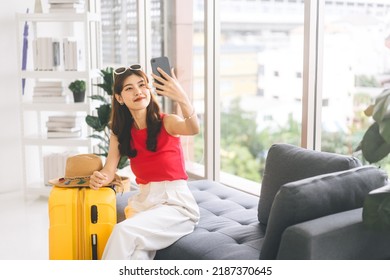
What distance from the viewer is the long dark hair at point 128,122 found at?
286 cm

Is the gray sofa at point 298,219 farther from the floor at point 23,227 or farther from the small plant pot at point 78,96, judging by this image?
the small plant pot at point 78,96

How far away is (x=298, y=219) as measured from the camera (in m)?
2.08

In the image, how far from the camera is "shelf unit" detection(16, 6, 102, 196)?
484cm

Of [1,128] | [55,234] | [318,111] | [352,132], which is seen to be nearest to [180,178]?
[55,234]

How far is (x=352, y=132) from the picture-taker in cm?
365

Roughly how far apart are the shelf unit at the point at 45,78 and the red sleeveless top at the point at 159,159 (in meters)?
2.08

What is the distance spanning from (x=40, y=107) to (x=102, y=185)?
2.39 meters

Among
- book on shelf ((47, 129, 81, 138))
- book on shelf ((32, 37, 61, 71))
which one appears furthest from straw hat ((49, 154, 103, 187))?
book on shelf ((32, 37, 61, 71))

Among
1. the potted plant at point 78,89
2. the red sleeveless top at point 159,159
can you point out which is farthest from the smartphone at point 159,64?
the potted plant at point 78,89

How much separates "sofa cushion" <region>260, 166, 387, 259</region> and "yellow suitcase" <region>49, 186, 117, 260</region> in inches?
34.7

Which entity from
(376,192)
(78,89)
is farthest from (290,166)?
(78,89)

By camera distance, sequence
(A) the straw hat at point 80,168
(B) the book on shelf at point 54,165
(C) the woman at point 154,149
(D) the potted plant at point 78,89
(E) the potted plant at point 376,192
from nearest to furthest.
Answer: (E) the potted plant at point 376,192, (C) the woman at point 154,149, (A) the straw hat at point 80,168, (D) the potted plant at point 78,89, (B) the book on shelf at point 54,165

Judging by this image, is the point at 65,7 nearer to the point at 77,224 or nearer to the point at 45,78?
the point at 45,78

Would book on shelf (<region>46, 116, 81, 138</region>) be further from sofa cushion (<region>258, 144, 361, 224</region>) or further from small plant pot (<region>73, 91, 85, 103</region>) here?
sofa cushion (<region>258, 144, 361, 224</region>)
